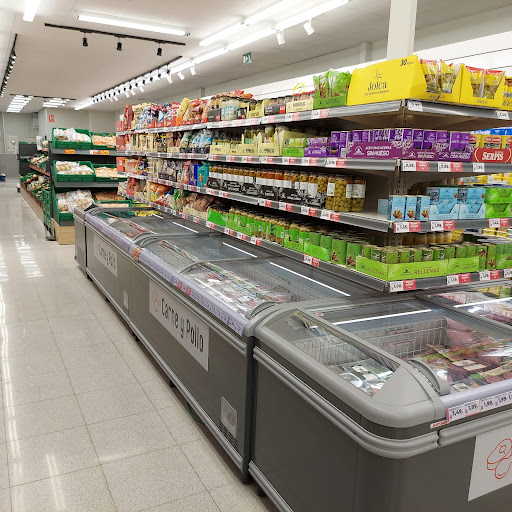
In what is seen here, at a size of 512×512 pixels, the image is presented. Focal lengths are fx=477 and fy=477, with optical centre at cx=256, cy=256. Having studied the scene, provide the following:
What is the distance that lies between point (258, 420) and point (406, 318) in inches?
37.7

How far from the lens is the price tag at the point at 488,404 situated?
1791mm

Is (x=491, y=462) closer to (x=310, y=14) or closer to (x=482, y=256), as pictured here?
(x=482, y=256)

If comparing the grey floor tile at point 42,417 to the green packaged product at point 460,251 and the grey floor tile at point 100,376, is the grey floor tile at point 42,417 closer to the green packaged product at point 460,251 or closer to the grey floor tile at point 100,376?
the grey floor tile at point 100,376

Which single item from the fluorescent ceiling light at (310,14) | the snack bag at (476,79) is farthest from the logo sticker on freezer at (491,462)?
the fluorescent ceiling light at (310,14)

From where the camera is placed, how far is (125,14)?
25.8ft

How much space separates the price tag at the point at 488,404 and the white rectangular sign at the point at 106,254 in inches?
159

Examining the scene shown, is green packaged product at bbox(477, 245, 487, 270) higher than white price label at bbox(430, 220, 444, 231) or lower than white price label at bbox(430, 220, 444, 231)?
lower

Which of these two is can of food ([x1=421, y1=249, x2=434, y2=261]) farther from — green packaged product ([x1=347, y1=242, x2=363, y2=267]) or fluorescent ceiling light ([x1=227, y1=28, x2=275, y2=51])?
fluorescent ceiling light ([x1=227, y1=28, x2=275, y2=51])

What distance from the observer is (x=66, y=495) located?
247cm

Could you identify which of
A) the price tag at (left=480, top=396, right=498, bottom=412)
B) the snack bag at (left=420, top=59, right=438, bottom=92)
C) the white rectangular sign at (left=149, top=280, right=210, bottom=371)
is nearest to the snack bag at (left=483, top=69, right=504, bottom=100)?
the snack bag at (left=420, top=59, right=438, bottom=92)

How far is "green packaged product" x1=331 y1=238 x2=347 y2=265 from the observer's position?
276cm

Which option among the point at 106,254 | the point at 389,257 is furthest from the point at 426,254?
the point at 106,254

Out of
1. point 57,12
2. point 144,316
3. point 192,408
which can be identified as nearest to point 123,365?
point 144,316

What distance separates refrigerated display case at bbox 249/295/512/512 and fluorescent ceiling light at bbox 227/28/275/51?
6.54 m
